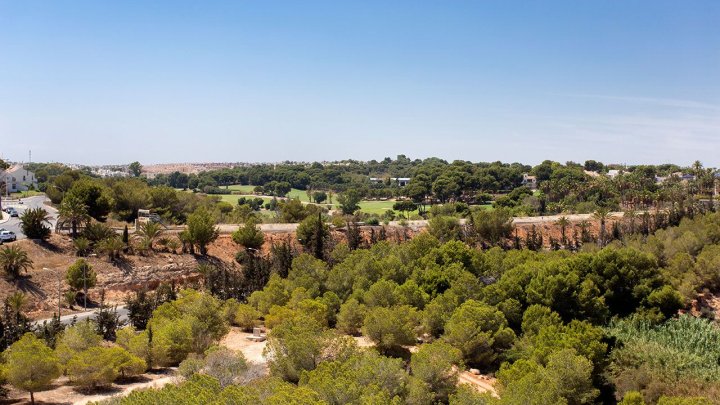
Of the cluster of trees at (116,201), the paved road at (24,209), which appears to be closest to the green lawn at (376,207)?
the cluster of trees at (116,201)

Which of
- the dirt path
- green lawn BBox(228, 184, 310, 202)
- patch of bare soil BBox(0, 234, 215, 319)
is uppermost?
green lawn BBox(228, 184, 310, 202)

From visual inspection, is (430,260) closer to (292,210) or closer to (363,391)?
(363,391)

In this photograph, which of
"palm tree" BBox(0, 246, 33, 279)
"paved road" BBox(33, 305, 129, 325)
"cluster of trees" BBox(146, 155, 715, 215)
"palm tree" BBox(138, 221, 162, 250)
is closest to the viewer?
"paved road" BBox(33, 305, 129, 325)

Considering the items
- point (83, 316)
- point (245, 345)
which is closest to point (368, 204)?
point (83, 316)

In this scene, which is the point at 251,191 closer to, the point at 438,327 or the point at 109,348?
the point at 438,327

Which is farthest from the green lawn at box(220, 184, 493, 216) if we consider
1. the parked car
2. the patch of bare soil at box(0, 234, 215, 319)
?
the parked car

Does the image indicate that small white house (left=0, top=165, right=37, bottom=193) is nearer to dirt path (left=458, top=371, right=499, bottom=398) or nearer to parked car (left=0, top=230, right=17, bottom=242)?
parked car (left=0, top=230, right=17, bottom=242)
